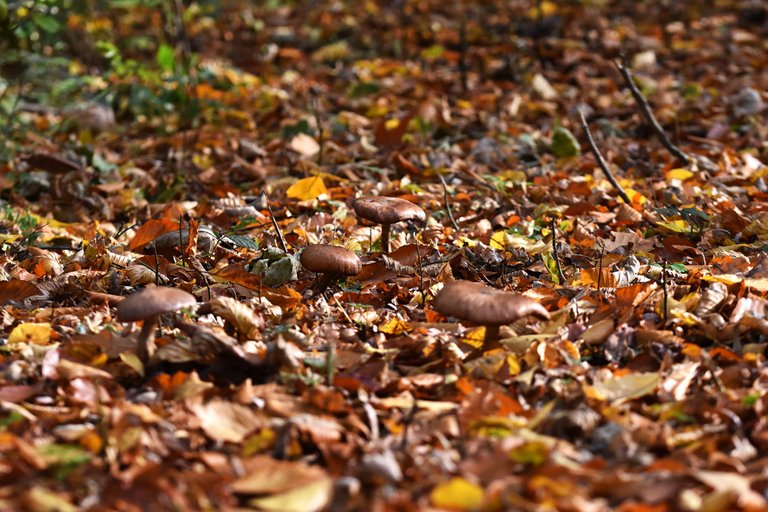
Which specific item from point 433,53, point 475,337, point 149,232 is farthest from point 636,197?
point 433,53

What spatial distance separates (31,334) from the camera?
10.2ft

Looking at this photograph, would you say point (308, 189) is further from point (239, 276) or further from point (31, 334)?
point (31, 334)

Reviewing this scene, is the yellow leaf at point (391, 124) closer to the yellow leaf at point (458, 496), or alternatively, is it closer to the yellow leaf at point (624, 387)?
the yellow leaf at point (624, 387)

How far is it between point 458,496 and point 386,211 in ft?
6.12

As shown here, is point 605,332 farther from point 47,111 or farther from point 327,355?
point 47,111

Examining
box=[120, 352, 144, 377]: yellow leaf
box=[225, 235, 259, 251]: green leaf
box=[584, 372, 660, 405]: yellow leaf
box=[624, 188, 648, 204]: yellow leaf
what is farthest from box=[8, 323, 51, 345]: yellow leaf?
box=[624, 188, 648, 204]: yellow leaf

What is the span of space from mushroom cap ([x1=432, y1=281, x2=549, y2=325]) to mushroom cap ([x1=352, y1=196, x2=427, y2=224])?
2.76 ft

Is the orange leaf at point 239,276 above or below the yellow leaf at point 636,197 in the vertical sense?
above

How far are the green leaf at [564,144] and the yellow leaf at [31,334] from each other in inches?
161

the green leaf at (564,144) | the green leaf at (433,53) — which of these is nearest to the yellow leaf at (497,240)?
the green leaf at (564,144)

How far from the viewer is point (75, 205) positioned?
5.39m

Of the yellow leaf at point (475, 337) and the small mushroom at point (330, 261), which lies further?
the small mushroom at point (330, 261)

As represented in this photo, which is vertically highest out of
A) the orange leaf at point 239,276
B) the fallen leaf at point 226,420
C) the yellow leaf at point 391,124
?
the fallen leaf at point 226,420

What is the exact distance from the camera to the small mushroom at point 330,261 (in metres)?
3.49
